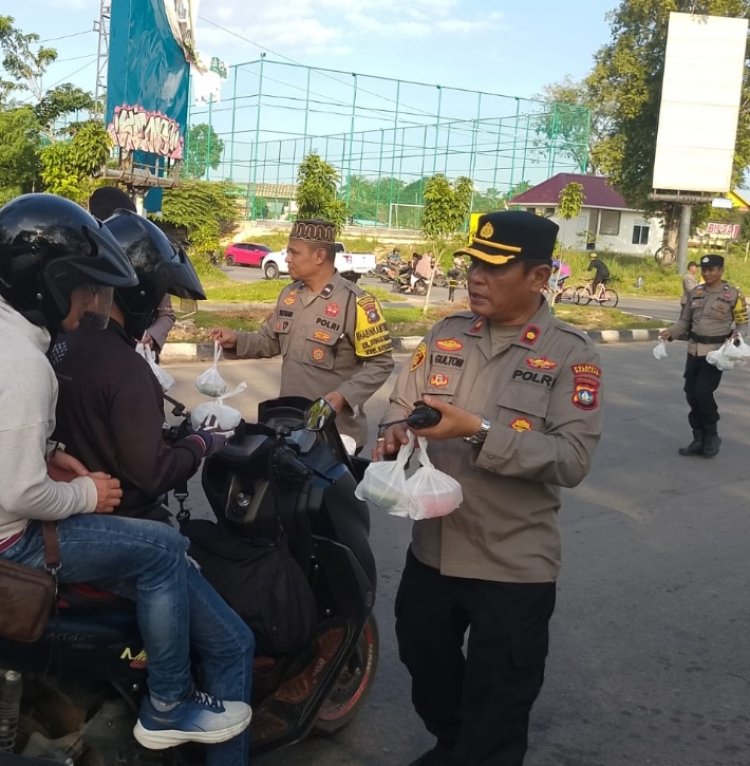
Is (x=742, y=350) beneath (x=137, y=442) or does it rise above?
beneath

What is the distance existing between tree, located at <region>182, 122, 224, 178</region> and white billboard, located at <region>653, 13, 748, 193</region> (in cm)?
1885

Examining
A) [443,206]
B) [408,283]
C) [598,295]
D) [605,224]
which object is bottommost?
[408,283]

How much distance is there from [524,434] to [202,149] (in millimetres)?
44273

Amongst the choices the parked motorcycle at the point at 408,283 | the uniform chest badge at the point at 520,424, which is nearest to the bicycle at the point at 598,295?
the parked motorcycle at the point at 408,283

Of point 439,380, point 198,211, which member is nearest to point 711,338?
point 439,380

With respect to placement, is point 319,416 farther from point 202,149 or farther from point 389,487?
point 202,149

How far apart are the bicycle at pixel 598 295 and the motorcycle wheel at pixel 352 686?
83.5ft

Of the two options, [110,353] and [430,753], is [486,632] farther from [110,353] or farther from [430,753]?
[110,353]

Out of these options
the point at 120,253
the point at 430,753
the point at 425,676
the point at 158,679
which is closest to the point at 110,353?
the point at 120,253

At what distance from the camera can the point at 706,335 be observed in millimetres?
8609

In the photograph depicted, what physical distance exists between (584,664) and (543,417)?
2025 mm

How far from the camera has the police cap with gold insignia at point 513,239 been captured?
2.75 metres

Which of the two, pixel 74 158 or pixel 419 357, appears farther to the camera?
pixel 74 158

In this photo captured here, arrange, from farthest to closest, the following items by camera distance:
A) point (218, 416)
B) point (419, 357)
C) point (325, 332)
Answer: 1. point (325, 332)
2. point (218, 416)
3. point (419, 357)
